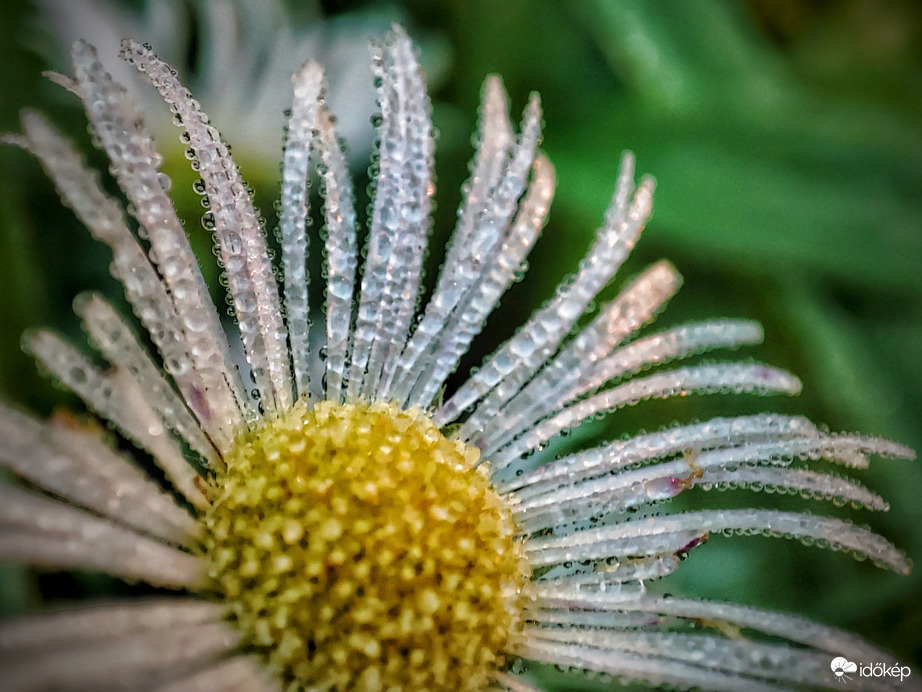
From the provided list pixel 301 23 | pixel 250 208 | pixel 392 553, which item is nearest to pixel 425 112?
pixel 250 208

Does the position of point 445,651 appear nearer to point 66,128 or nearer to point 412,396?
point 412,396

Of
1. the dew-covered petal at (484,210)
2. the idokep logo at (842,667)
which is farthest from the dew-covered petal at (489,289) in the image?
the idokep logo at (842,667)

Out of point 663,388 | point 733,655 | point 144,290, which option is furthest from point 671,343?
point 144,290

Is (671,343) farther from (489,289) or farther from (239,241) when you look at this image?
(239,241)

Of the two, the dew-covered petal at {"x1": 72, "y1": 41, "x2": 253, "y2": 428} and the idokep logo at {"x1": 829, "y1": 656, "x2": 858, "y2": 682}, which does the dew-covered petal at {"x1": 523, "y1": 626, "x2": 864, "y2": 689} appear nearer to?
the idokep logo at {"x1": 829, "y1": 656, "x2": 858, "y2": 682}

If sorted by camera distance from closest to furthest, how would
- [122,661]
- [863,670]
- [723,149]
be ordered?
[122,661] → [863,670] → [723,149]

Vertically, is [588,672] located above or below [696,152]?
below

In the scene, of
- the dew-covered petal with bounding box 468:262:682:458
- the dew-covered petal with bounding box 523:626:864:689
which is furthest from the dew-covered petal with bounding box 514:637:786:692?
the dew-covered petal with bounding box 468:262:682:458
